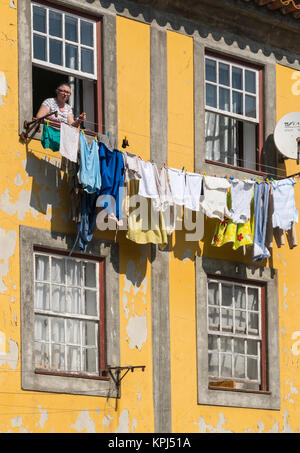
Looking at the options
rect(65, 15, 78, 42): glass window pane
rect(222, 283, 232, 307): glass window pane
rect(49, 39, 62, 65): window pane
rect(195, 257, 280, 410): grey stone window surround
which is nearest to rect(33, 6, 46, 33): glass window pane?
rect(49, 39, 62, 65): window pane

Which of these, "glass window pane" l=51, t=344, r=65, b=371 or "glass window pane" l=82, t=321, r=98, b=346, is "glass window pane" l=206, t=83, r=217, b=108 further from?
"glass window pane" l=51, t=344, r=65, b=371

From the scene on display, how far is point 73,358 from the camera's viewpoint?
19656mm

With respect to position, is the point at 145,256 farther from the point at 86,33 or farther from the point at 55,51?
the point at 86,33

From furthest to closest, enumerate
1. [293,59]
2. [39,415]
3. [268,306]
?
[293,59]
[268,306]
[39,415]

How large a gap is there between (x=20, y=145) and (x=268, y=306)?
4.78 meters

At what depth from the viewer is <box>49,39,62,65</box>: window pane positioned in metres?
20.3

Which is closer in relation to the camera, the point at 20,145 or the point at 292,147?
the point at 20,145

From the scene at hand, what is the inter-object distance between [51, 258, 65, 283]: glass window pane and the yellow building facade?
23cm

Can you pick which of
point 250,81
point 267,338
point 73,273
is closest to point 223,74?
point 250,81

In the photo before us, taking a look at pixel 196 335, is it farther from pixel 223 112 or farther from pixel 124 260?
pixel 223 112

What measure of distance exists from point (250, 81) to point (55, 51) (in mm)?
3735

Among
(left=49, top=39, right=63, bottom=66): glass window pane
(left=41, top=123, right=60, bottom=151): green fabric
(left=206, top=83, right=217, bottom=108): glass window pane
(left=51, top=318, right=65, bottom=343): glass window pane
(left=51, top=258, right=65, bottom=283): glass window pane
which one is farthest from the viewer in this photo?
(left=206, top=83, right=217, bottom=108): glass window pane

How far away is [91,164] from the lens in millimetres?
19547

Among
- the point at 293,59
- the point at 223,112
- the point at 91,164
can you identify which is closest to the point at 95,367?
the point at 91,164
